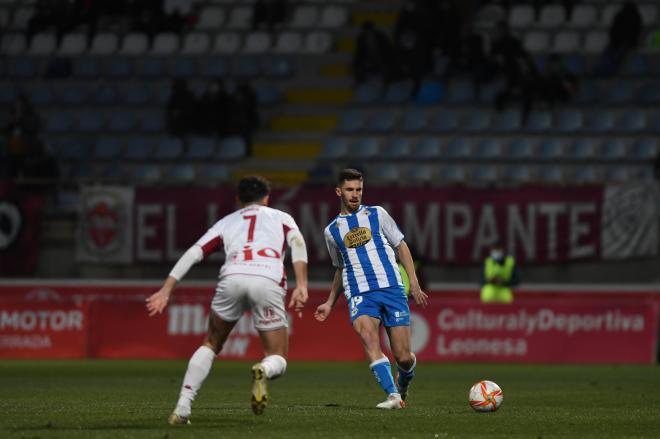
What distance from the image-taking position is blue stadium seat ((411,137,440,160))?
2756 cm

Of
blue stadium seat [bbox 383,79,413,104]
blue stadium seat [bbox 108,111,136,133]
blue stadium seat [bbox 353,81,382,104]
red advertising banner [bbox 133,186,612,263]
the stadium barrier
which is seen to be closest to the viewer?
the stadium barrier

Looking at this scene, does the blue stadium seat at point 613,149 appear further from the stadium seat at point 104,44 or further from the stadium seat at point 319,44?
the stadium seat at point 104,44

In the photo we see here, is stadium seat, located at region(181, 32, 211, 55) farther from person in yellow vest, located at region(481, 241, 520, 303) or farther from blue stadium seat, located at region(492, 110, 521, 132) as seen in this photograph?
person in yellow vest, located at region(481, 241, 520, 303)

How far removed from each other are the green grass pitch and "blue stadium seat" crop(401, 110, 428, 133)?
911 centimetres

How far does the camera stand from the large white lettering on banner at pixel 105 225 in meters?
25.6

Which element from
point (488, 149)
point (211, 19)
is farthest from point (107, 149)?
point (488, 149)

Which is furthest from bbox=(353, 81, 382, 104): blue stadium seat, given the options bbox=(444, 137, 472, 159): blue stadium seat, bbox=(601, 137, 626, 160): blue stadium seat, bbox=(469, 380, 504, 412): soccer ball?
bbox=(469, 380, 504, 412): soccer ball

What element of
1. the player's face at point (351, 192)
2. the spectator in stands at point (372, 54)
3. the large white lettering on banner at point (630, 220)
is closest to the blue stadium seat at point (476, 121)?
the spectator in stands at point (372, 54)

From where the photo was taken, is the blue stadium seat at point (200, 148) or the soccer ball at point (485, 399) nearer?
the soccer ball at point (485, 399)

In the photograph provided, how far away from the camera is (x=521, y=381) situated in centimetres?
1717

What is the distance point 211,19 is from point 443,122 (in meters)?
7.34

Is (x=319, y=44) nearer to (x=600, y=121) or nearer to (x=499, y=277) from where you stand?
(x=600, y=121)

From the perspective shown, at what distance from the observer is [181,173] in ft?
92.4

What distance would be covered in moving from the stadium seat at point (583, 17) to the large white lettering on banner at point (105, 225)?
11138 mm
